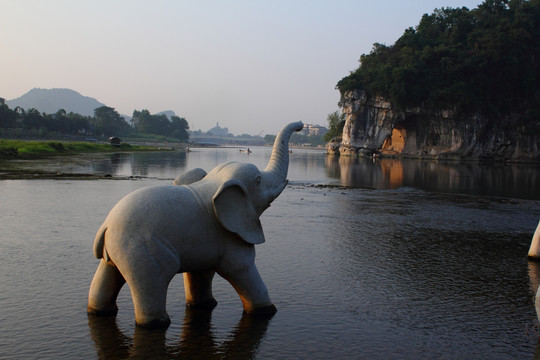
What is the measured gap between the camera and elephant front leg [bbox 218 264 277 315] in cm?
696

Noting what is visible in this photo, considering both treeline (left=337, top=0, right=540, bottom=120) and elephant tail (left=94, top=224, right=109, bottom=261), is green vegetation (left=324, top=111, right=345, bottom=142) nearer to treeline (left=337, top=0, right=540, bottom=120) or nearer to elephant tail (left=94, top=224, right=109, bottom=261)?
treeline (left=337, top=0, right=540, bottom=120)

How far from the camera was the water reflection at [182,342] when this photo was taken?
6219 millimetres

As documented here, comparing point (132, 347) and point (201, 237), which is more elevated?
point (201, 237)

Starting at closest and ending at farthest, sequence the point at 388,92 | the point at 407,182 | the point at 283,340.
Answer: the point at 283,340 → the point at 407,182 → the point at 388,92

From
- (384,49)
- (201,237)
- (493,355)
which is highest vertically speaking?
(384,49)

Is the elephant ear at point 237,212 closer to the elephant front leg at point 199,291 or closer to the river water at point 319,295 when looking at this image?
the elephant front leg at point 199,291

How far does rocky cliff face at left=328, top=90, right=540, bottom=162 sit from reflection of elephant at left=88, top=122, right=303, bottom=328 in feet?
247

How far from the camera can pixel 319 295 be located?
351 inches

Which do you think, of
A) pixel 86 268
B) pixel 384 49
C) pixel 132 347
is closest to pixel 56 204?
pixel 86 268

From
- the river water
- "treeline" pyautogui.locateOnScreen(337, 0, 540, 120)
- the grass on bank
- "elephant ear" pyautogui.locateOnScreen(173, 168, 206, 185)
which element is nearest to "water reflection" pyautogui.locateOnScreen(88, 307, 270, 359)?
the river water

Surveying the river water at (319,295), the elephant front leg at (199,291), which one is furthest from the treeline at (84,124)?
the elephant front leg at (199,291)

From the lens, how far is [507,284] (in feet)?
32.7

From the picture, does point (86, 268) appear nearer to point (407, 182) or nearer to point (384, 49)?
point (407, 182)

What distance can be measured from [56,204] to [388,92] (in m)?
68.9
